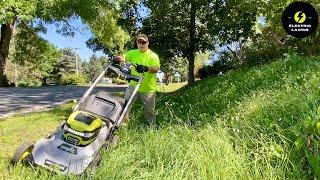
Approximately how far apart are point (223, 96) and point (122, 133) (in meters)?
3.53

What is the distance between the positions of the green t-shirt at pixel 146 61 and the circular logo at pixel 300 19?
6.81 metres

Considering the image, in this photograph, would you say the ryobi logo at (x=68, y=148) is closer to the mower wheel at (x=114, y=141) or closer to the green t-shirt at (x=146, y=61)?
the mower wheel at (x=114, y=141)

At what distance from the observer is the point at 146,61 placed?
24.8ft

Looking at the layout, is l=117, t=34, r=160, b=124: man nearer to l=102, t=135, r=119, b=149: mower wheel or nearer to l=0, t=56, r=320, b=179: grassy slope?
l=0, t=56, r=320, b=179: grassy slope

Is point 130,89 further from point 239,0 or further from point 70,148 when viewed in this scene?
point 239,0

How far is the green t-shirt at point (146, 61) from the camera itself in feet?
24.7

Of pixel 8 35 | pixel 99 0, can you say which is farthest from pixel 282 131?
pixel 8 35

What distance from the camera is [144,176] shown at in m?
4.59

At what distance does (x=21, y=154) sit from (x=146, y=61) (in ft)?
9.09

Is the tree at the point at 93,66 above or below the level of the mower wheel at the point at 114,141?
below

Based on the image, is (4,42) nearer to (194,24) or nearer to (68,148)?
(194,24)

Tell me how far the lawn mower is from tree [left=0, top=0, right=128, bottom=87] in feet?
56.3

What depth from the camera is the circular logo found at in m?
13.1

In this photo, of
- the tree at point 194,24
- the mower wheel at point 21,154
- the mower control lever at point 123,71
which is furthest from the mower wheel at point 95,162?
the tree at point 194,24
